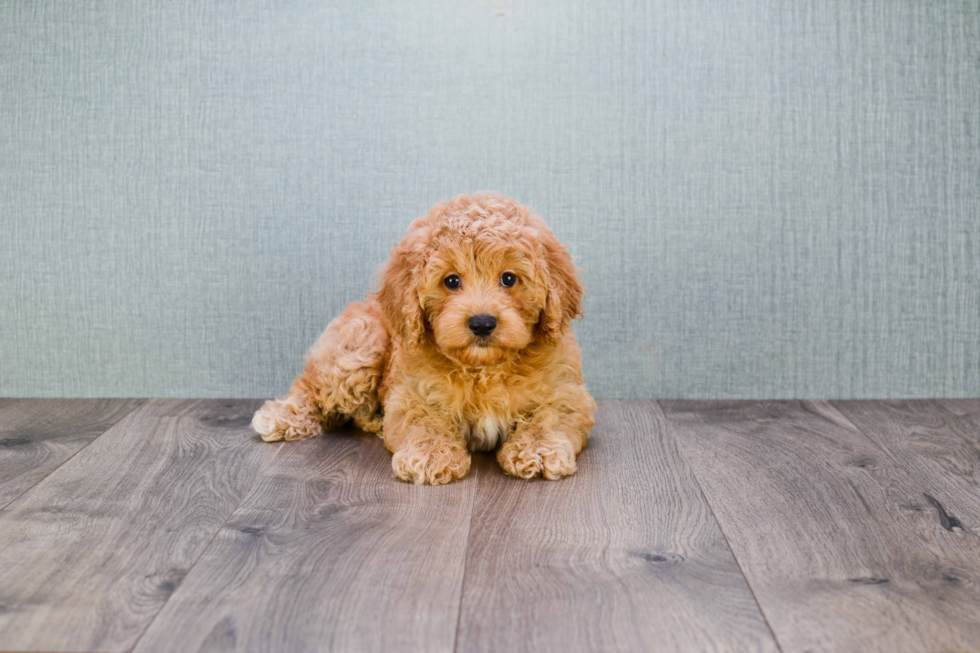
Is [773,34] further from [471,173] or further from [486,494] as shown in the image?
[486,494]

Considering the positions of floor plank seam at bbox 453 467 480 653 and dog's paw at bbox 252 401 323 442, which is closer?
floor plank seam at bbox 453 467 480 653

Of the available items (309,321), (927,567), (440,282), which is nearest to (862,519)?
(927,567)

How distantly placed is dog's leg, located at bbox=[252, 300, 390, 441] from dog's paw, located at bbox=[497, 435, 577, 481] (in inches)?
24.1

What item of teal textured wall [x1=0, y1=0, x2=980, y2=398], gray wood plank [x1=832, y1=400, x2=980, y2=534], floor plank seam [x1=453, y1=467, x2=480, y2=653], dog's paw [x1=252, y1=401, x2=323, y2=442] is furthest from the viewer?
teal textured wall [x1=0, y1=0, x2=980, y2=398]

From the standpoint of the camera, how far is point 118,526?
1.92 metres

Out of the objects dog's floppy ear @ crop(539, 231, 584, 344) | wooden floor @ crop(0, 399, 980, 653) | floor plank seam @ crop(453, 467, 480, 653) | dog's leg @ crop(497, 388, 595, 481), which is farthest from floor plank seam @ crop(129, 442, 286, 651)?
dog's floppy ear @ crop(539, 231, 584, 344)

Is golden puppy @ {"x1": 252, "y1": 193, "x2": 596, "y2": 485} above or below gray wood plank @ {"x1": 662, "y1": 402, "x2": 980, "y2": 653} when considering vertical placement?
above

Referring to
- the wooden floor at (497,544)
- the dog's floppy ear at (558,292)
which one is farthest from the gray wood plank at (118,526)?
the dog's floppy ear at (558,292)

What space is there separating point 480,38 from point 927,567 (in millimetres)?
2206

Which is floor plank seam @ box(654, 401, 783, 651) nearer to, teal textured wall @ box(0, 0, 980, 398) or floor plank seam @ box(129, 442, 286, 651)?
teal textured wall @ box(0, 0, 980, 398)

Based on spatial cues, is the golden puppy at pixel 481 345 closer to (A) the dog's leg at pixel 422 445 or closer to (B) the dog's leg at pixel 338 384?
(A) the dog's leg at pixel 422 445

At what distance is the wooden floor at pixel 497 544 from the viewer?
1.46 metres

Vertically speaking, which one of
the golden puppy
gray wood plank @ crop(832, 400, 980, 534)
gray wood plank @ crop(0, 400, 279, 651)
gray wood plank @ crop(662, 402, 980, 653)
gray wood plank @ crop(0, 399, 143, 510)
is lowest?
gray wood plank @ crop(832, 400, 980, 534)

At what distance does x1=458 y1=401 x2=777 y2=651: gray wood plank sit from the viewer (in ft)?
4.72
